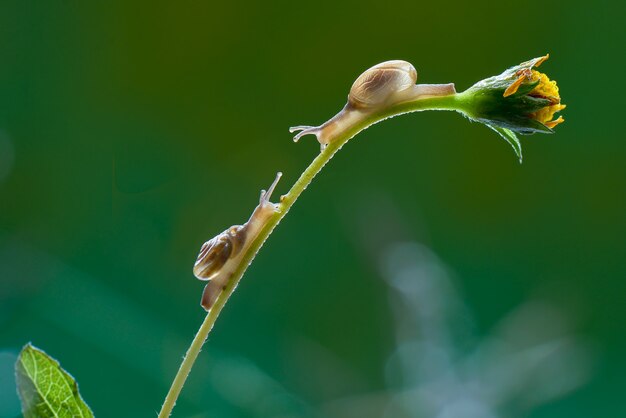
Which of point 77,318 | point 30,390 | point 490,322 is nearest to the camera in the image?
point 30,390

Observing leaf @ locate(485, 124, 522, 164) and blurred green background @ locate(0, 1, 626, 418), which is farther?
blurred green background @ locate(0, 1, 626, 418)

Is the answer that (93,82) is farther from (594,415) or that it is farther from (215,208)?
(594,415)

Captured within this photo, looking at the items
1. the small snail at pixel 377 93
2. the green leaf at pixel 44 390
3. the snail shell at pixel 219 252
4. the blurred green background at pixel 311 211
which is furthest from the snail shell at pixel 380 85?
the blurred green background at pixel 311 211

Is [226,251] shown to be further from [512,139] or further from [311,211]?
[311,211]

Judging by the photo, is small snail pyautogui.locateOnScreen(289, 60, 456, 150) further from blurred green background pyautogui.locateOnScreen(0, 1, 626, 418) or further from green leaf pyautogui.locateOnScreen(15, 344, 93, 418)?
blurred green background pyautogui.locateOnScreen(0, 1, 626, 418)

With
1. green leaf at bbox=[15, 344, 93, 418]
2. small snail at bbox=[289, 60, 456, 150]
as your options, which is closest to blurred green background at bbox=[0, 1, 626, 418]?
green leaf at bbox=[15, 344, 93, 418]

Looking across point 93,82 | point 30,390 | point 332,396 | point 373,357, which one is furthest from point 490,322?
point 30,390
